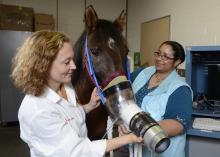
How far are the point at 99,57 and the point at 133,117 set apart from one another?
499 mm

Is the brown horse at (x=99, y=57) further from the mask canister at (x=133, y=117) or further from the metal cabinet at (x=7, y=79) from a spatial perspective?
the metal cabinet at (x=7, y=79)

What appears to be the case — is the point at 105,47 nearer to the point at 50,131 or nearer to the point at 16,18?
the point at 50,131

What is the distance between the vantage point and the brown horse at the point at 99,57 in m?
1.28

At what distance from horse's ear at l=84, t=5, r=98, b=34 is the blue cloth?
504mm

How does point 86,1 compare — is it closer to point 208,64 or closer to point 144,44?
point 144,44

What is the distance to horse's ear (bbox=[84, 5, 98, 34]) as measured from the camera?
1.35m

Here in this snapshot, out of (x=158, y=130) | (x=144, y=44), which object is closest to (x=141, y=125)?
(x=158, y=130)

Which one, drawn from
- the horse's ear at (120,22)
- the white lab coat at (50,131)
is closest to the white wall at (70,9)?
the horse's ear at (120,22)

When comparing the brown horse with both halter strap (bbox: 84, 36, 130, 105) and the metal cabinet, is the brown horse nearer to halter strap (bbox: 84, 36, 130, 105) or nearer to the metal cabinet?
halter strap (bbox: 84, 36, 130, 105)

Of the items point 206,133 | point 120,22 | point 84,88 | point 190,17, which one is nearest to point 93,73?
point 84,88

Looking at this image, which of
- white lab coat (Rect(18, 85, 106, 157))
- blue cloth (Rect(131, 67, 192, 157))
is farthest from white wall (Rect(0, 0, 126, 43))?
white lab coat (Rect(18, 85, 106, 157))

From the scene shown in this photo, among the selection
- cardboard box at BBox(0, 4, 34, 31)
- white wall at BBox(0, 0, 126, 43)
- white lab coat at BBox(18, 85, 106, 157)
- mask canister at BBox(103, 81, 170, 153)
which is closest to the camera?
mask canister at BBox(103, 81, 170, 153)

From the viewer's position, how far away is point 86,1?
210 inches

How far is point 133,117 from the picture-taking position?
909 mm
